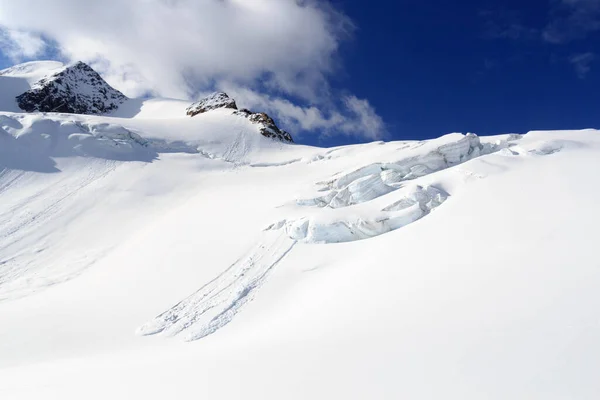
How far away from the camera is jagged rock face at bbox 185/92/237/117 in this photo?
59.7 metres

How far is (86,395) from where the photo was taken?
6969 millimetres

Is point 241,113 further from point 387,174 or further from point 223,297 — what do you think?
point 223,297

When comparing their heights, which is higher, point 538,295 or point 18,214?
point 18,214

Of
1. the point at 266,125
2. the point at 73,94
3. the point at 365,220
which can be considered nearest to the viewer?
the point at 365,220

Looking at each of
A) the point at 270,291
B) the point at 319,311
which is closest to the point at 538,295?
the point at 319,311

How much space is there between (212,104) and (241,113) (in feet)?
35.0

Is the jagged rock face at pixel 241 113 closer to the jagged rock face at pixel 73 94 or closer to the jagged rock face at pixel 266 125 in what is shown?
the jagged rock face at pixel 266 125

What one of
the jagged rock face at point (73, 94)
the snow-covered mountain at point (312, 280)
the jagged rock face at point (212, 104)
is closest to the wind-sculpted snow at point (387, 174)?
the snow-covered mountain at point (312, 280)

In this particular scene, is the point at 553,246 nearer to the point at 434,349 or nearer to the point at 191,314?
the point at 434,349

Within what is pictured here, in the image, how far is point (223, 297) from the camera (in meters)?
12.4

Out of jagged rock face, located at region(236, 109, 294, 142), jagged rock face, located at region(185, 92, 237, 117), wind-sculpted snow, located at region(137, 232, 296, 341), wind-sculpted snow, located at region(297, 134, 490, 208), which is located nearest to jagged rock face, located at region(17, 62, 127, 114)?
jagged rock face, located at region(185, 92, 237, 117)

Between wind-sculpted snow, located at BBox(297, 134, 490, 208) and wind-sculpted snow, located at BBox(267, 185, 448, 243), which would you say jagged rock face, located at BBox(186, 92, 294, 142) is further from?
wind-sculpted snow, located at BBox(267, 185, 448, 243)

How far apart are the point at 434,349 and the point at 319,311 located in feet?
12.8

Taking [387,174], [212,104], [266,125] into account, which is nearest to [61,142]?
[266,125]
